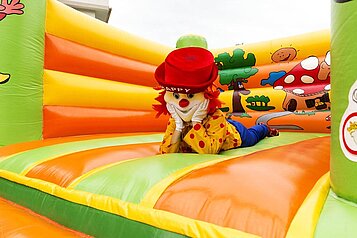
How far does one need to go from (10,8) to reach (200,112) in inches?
36.1

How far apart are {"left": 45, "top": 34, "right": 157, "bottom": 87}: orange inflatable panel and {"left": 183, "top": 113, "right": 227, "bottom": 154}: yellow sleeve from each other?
80cm

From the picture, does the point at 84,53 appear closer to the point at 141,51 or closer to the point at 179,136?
the point at 141,51

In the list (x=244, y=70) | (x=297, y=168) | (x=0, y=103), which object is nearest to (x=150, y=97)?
(x=244, y=70)

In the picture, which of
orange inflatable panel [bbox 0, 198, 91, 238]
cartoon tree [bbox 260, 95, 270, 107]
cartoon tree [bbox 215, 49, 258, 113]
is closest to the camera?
orange inflatable panel [bbox 0, 198, 91, 238]

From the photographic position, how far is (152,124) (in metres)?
1.88

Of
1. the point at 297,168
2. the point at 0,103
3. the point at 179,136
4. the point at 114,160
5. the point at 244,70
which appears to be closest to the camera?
the point at 297,168

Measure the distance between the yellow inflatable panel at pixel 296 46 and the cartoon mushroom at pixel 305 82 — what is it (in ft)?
0.15

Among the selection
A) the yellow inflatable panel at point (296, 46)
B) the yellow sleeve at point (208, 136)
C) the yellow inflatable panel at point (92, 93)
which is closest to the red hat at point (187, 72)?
the yellow sleeve at point (208, 136)

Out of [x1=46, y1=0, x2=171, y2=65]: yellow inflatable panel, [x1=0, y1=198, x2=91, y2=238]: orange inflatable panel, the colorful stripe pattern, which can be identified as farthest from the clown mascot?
[x1=46, y1=0, x2=171, y2=65]: yellow inflatable panel

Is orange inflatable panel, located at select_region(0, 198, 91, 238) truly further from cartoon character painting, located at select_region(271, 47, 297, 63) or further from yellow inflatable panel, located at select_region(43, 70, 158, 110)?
cartoon character painting, located at select_region(271, 47, 297, 63)

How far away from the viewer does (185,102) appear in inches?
35.9

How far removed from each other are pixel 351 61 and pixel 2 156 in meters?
0.97

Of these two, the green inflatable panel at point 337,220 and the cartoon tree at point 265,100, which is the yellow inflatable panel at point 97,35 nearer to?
the cartoon tree at point 265,100

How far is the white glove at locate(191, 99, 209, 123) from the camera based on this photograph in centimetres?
93
